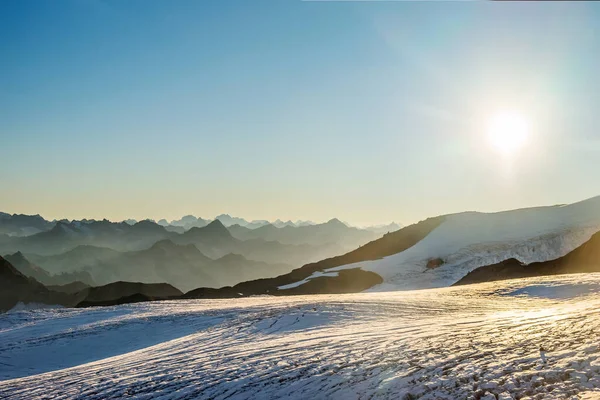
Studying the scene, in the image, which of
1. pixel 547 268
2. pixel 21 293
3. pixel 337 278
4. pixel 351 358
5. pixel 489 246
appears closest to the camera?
pixel 351 358

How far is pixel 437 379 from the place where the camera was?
8133mm

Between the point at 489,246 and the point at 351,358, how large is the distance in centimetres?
5298

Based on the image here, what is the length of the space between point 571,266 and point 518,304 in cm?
3358

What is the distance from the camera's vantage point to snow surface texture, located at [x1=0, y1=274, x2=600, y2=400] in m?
7.98

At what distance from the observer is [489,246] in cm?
Answer: 5694

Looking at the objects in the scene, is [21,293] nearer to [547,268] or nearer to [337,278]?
[337,278]

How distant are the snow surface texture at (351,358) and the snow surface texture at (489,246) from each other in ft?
103

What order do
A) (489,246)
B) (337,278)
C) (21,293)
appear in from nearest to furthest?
(337,278) < (489,246) < (21,293)

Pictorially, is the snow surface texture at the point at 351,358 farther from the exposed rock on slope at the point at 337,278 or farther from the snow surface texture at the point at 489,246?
the exposed rock on slope at the point at 337,278

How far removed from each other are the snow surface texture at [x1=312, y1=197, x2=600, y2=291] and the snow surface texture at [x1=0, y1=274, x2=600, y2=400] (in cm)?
3145

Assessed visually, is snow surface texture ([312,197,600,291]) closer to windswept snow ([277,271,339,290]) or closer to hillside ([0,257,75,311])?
windswept snow ([277,271,339,290])

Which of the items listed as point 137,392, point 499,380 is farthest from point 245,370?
point 499,380

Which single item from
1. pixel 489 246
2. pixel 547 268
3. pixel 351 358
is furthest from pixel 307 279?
pixel 351 358

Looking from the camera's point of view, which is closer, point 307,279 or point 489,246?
point 489,246
